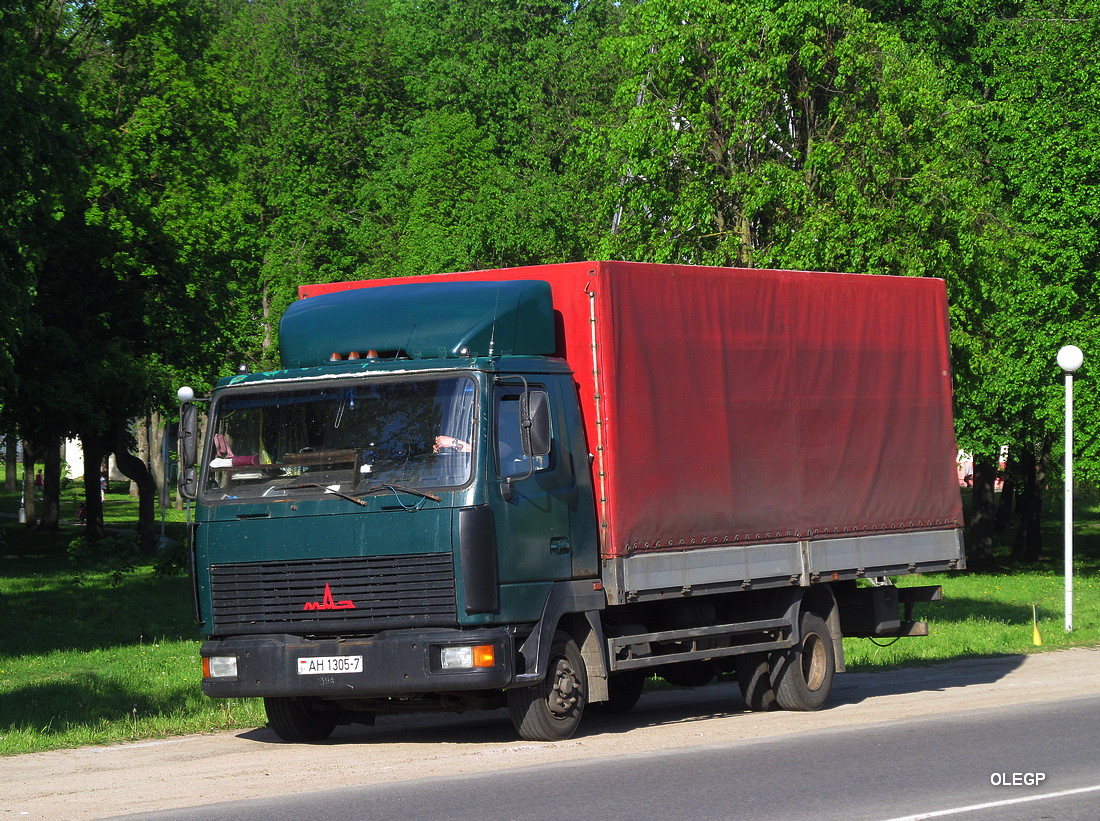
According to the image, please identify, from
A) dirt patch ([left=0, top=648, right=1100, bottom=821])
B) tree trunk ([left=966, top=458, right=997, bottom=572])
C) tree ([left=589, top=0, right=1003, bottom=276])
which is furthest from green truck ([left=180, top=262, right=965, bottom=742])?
tree trunk ([left=966, top=458, right=997, bottom=572])

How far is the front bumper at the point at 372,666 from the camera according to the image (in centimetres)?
1030

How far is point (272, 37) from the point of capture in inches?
2576

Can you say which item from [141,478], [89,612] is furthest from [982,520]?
[89,612]

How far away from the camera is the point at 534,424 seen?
35.1 ft

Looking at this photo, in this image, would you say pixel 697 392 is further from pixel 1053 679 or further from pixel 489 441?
pixel 1053 679

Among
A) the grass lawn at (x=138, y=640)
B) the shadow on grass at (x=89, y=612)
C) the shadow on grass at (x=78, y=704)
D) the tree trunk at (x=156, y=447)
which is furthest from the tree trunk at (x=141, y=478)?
the shadow on grass at (x=78, y=704)

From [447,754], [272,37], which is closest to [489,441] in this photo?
[447,754]

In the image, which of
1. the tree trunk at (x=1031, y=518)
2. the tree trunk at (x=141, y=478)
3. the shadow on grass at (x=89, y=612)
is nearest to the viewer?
the shadow on grass at (x=89, y=612)

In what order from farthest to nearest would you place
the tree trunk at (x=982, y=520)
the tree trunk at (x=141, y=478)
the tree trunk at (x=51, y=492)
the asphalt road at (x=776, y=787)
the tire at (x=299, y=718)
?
the tree trunk at (x=51, y=492), the tree trunk at (x=982, y=520), the tree trunk at (x=141, y=478), the tire at (x=299, y=718), the asphalt road at (x=776, y=787)

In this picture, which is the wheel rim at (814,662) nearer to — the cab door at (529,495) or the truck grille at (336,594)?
the cab door at (529,495)

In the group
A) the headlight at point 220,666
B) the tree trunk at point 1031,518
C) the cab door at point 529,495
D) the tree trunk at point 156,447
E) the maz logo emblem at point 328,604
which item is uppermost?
the tree trunk at point 156,447

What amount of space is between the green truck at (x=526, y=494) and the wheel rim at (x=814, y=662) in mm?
39

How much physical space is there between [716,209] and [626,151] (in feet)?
6.39

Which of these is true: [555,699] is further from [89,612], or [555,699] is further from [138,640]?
[89,612]
